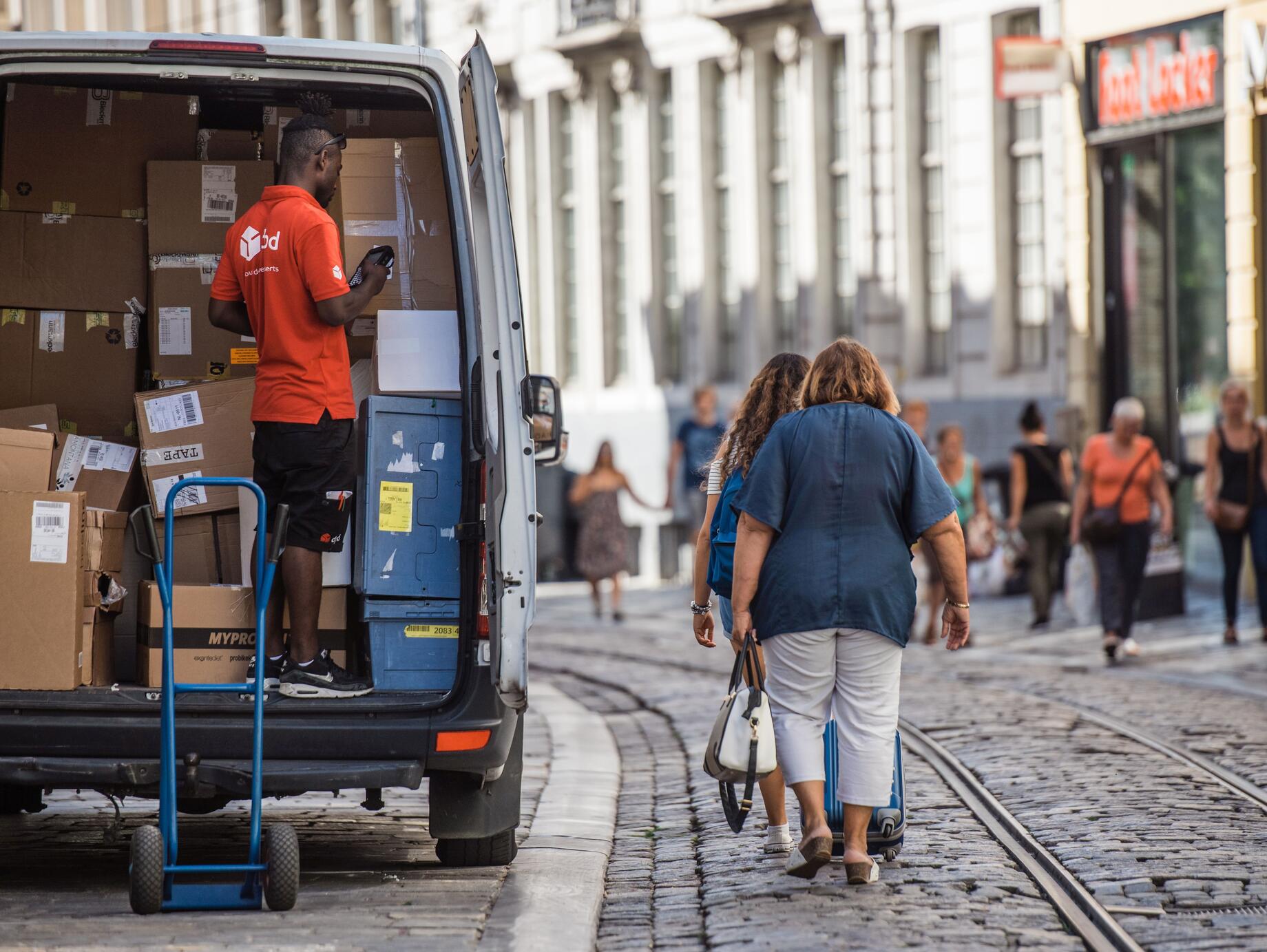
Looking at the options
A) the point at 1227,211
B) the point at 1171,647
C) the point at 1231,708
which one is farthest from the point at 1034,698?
the point at 1227,211

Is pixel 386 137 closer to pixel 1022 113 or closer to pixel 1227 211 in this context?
pixel 1227 211

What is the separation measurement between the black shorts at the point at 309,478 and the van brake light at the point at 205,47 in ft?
3.77

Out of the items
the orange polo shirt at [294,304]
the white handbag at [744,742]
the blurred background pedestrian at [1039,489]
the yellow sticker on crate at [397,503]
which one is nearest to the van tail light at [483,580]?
the yellow sticker on crate at [397,503]

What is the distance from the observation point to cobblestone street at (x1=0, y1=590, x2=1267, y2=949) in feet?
19.5

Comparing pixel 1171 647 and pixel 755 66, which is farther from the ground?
pixel 755 66

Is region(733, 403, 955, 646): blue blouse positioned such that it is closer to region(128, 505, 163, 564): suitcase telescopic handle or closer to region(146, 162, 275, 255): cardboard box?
region(128, 505, 163, 564): suitcase telescopic handle

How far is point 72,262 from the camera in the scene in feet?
25.1

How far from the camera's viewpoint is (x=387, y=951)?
5.70 metres

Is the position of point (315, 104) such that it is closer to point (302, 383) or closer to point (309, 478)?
point (302, 383)

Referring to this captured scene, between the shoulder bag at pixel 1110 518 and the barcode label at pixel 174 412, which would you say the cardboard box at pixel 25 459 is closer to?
the barcode label at pixel 174 412

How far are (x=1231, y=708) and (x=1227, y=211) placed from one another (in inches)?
341

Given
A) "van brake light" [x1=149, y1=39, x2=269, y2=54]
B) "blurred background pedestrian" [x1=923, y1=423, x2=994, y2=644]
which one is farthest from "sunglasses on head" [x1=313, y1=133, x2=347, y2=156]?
"blurred background pedestrian" [x1=923, y1=423, x2=994, y2=644]

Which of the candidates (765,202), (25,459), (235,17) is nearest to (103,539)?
(25,459)

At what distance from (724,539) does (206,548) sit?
68.6 inches
